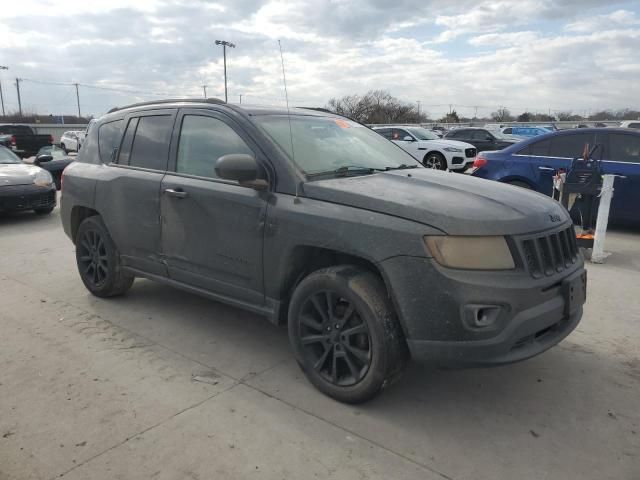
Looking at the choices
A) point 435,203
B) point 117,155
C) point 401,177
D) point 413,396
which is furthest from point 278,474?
point 117,155

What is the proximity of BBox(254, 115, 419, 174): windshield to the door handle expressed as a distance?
2.59 feet

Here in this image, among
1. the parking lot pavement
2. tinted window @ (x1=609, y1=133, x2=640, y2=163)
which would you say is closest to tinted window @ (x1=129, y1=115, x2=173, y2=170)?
the parking lot pavement

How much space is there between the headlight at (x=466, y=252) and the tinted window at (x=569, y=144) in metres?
6.47

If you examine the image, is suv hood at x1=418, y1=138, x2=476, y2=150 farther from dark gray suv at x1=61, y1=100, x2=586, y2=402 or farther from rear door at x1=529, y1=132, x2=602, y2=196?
dark gray suv at x1=61, y1=100, x2=586, y2=402

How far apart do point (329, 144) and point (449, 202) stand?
4.01ft

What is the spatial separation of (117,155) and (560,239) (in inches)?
145

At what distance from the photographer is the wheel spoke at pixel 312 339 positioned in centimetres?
314

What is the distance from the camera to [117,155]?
4.63 metres

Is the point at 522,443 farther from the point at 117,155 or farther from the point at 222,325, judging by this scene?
the point at 117,155

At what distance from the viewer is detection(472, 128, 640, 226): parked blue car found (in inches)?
304

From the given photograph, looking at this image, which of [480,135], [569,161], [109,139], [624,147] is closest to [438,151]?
[480,135]

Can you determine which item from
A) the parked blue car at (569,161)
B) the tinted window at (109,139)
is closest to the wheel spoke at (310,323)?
the tinted window at (109,139)

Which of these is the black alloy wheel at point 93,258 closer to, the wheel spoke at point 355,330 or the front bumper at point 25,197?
the wheel spoke at point 355,330

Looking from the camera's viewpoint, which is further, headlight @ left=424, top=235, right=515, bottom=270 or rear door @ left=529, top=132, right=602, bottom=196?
rear door @ left=529, top=132, right=602, bottom=196
